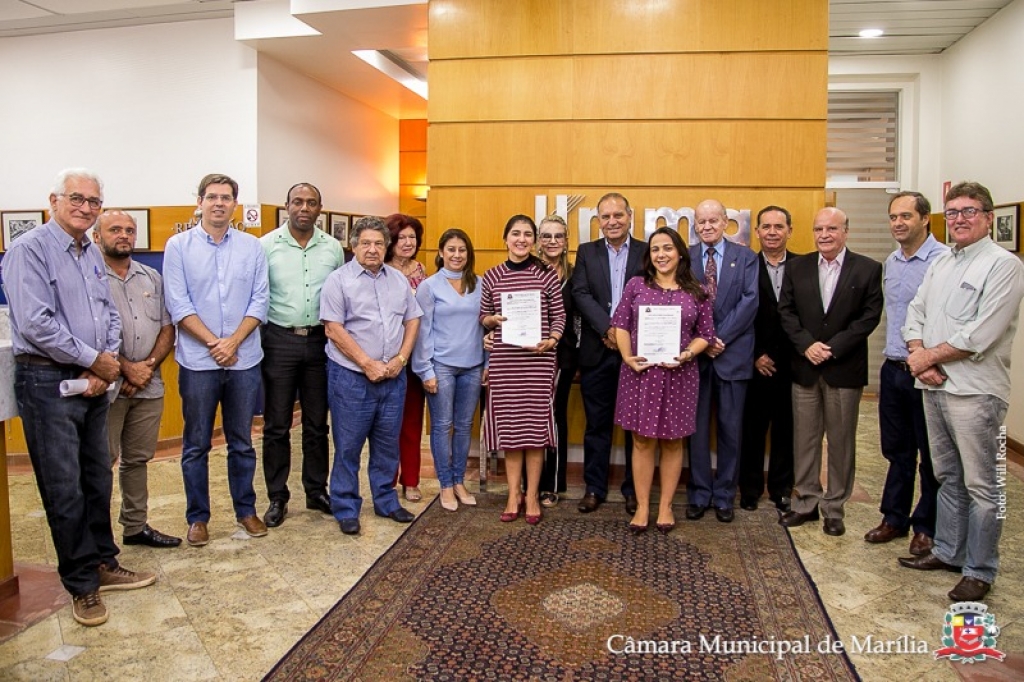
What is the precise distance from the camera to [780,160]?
16.8 feet

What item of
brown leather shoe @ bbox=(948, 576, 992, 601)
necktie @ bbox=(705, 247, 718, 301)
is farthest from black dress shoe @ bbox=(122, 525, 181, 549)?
brown leather shoe @ bbox=(948, 576, 992, 601)

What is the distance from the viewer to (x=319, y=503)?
4559 millimetres

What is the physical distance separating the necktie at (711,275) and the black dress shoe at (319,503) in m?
2.46

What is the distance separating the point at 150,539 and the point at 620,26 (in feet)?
13.8

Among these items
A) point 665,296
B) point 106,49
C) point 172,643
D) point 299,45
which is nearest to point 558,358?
point 665,296

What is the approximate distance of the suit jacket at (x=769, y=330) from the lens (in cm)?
443

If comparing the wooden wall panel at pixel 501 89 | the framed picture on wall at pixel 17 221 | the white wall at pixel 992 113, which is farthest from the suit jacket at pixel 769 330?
the framed picture on wall at pixel 17 221

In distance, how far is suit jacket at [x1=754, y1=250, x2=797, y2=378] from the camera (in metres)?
4.43

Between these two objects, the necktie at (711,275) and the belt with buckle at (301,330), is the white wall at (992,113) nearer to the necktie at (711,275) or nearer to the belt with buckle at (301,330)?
the necktie at (711,275)

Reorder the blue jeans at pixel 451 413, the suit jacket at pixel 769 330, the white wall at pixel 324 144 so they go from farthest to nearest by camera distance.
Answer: the white wall at pixel 324 144 < the blue jeans at pixel 451 413 < the suit jacket at pixel 769 330

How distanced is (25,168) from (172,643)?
6729 mm

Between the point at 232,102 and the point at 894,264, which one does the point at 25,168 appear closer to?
the point at 232,102

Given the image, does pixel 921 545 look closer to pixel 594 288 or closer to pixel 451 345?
pixel 594 288

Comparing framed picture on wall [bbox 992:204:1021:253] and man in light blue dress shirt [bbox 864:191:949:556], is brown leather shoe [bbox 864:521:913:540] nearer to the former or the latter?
man in light blue dress shirt [bbox 864:191:949:556]
